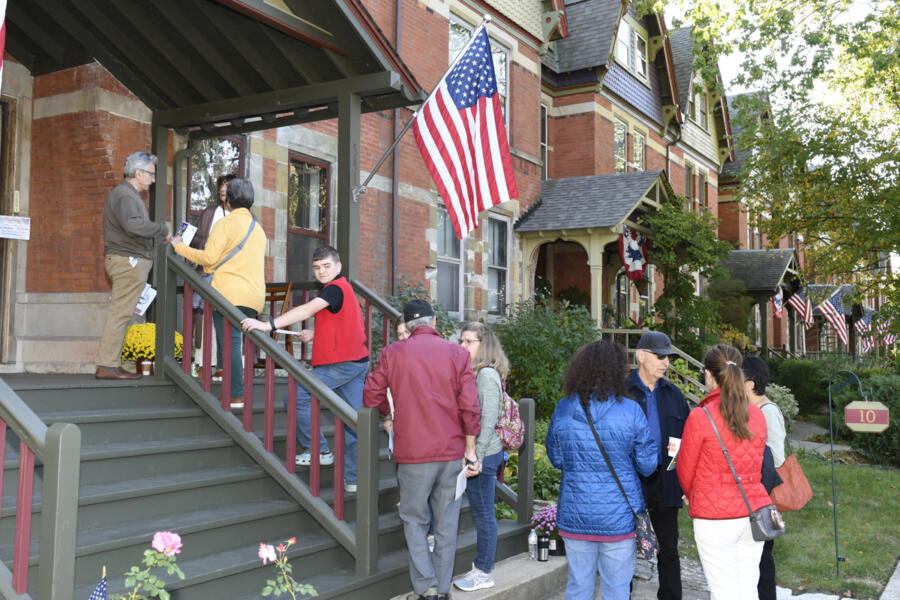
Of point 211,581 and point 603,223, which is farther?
point 603,223

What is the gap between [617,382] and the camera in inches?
166

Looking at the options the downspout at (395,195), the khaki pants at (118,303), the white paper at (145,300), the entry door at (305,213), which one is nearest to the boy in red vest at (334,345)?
the khaki pants at (118,303)

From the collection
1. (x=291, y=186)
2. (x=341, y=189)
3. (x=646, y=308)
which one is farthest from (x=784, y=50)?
(x=341, y=189)

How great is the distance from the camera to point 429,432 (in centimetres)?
466

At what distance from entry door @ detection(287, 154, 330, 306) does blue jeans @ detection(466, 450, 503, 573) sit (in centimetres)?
507

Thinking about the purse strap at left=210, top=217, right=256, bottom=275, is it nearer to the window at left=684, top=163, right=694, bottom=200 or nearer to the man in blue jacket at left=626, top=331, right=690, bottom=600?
the man in blue jacket at left=626, top=331, right=690, bottom=600

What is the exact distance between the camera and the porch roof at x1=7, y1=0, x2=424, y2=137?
6.35m

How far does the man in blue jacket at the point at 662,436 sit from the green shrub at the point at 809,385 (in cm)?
1638

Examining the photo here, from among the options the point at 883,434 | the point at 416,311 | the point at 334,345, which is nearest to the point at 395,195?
the point at 334,345

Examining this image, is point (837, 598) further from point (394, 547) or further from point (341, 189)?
point (341, 189)

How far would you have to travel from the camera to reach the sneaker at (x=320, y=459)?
5.47 m

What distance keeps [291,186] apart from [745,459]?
22.9 feet

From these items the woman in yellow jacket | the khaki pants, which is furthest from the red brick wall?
the woman in yellow jacket

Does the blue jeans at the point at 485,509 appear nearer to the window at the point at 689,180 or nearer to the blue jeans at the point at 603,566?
the blue jeans at the point at 603,566
